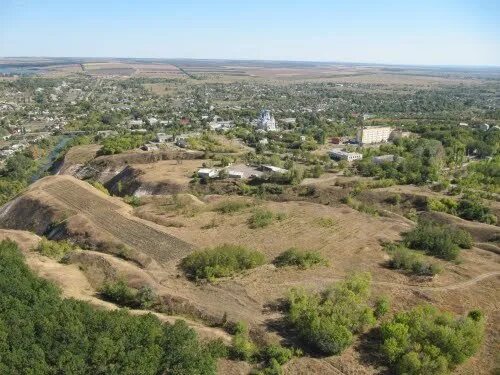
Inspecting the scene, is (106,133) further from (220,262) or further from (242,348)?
(242,348)

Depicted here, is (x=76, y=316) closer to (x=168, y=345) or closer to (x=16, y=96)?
(x=168, y=345)

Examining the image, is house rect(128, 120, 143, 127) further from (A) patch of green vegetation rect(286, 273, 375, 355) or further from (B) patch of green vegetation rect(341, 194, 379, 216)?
(A) patch of green vegetation rect(286, 273, 375, 355)

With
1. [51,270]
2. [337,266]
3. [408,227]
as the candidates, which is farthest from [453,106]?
[51,270]

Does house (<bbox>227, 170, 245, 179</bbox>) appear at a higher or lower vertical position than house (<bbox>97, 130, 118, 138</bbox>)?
higher

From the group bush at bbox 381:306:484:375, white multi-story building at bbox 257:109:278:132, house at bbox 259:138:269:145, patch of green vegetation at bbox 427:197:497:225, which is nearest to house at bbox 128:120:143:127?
white multi-story building at bbox 257:109:278:132

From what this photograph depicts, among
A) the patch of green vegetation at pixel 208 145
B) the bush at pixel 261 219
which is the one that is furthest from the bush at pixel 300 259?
the patch of green vegetation at pixel 208 145

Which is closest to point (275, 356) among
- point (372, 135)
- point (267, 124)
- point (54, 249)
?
point (54, 249)

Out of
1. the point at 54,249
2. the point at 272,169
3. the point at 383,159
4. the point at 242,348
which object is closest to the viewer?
the point at 242,348
